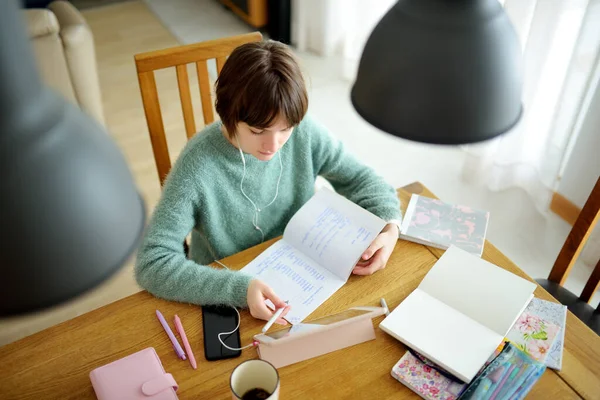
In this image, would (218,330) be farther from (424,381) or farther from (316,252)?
(424,381)

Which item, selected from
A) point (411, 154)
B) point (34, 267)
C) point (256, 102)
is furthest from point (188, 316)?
point (411, 154)

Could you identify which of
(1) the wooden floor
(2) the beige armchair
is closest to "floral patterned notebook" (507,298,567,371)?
(1) the wooden floor

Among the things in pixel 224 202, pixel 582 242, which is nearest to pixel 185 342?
pixel 224 202

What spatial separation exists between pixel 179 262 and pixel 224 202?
211 millimetres

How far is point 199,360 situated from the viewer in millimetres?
990

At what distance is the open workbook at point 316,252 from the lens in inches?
44.1

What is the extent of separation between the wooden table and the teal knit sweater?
0.06 meters

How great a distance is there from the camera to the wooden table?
94cm

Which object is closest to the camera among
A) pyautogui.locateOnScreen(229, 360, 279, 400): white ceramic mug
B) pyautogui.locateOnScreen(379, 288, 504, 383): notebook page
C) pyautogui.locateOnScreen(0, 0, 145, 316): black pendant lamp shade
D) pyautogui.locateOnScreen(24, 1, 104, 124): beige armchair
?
pyautogui.locateOnScreen(0, 0, 145, 316): black pendant lamp shade

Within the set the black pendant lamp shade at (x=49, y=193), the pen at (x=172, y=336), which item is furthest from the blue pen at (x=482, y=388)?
the black pendant lamp shade at (x=49, y=193)

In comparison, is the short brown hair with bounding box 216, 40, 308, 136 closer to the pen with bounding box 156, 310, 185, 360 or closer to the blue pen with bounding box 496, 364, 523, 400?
the pen with bounding box 156, 310, 185, 360

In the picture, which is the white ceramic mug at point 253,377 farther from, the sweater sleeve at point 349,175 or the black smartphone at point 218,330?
the sweater sleeve at point 349,175

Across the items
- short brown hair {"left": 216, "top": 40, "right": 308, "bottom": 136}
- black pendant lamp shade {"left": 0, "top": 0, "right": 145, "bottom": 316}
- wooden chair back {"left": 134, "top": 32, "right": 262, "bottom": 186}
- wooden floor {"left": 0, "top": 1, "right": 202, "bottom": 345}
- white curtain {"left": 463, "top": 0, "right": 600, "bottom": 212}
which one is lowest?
wooden floor {"left": 0, "top": 1, "right": 202, "bottom": 345}

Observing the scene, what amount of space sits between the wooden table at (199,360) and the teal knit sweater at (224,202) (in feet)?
0.20
